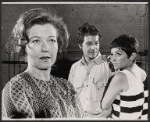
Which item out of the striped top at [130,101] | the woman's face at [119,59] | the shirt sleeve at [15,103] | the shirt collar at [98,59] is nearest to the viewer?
the shirt sleeve at [15,103]

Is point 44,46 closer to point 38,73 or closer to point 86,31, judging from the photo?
point 38,73

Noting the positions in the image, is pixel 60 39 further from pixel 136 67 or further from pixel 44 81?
pixel 136 67

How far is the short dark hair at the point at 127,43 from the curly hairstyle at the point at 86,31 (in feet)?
0.83

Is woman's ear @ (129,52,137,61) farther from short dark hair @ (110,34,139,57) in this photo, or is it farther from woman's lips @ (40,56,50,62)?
woman's lips @ (40,56,50,62)

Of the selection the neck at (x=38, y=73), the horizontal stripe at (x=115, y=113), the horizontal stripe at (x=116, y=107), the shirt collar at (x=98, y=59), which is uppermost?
the shirt collar at (x=98, y=59)

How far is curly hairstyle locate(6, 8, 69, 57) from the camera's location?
2.79 meters

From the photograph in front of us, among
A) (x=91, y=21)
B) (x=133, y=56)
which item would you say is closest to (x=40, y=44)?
(x=91, y=21)

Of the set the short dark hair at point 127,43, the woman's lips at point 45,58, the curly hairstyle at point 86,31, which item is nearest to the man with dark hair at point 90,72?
the curly hairstyle at point 86,31

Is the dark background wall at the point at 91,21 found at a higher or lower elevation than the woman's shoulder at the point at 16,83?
higher

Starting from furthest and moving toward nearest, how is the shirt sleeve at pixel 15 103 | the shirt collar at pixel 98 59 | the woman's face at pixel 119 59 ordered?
the shirt collar at pixel 98 59 < the woman's face at pixel 119 59 < the shirt sleeve at pixel 15 103

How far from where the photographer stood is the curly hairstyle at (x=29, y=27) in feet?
9.14

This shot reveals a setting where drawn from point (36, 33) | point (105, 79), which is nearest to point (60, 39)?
point (36, 33)

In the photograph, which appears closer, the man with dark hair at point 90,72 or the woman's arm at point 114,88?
the woman's arm at point 114,88

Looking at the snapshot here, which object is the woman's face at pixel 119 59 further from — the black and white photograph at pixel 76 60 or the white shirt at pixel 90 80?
the white shirt at pixel 90 80
